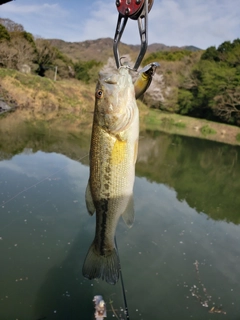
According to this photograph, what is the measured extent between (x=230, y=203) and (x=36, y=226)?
6.54m

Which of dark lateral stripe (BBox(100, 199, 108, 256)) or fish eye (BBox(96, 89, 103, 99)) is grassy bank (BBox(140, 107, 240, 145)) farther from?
fish eye (BBox(96, 89, 103, 99))

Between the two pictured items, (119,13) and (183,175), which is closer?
(119,13)

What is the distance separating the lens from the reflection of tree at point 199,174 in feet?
30.5

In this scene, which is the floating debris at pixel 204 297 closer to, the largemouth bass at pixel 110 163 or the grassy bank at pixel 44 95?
the largemouth bass at pixel 110 163

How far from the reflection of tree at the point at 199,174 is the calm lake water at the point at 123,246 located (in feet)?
0.25

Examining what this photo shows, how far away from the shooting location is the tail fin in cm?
193

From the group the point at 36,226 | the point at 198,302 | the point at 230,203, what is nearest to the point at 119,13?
the point at 198,302

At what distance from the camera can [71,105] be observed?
100 ft

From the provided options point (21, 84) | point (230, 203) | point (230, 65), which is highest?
point (230, 65)

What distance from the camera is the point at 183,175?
12242 mm

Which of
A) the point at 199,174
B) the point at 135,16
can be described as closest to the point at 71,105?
the point at 199,174

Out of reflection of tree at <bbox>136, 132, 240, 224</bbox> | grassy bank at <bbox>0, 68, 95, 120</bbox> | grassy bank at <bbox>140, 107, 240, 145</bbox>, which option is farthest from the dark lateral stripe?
grassy bank at <bbox>140, 107, 240, 145</bbox>

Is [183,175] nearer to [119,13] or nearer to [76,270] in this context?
[76,270]

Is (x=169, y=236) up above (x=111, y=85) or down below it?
below
